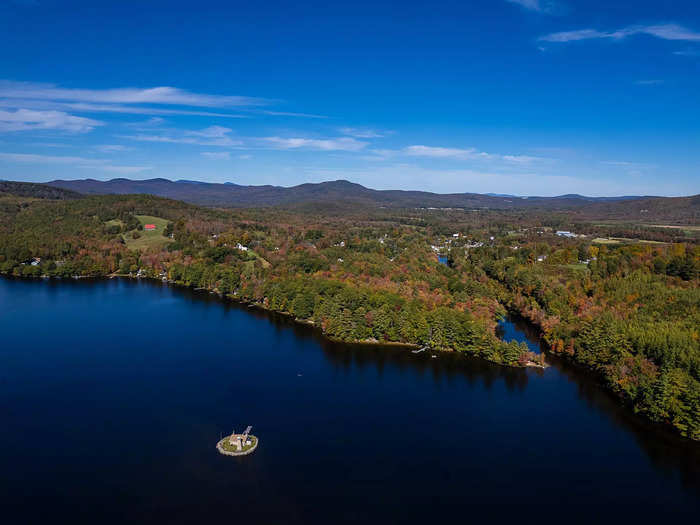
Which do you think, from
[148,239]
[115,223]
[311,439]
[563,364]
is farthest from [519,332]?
[115,223]

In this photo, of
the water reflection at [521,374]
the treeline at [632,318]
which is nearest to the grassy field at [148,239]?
the water reflection at [521,374]

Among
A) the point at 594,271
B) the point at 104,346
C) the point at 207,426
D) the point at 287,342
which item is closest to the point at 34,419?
the point at 207,426

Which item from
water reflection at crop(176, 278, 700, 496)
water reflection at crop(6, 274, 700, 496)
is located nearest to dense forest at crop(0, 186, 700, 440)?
water reflection at crop(176, 278, 700, 496)

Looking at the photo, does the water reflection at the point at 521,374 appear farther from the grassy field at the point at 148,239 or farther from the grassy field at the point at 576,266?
the grassy field at the point at 148,239

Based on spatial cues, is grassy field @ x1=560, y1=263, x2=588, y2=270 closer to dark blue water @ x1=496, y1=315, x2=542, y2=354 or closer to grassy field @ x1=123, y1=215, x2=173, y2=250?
dark blue water @ x1=496, y1=315, x2=542, y2=354

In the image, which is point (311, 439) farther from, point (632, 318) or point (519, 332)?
point (632, 318)

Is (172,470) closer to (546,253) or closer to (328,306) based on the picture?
(328,306)
